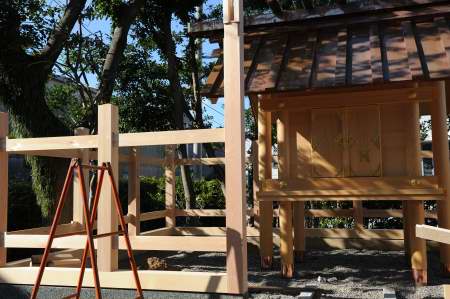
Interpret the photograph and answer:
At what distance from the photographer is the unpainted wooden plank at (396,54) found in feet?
16.7

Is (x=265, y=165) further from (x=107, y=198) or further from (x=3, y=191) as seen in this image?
(x=3, y=191)

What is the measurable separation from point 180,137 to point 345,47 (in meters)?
2.64

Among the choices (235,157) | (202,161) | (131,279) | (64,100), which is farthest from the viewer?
(64,100)

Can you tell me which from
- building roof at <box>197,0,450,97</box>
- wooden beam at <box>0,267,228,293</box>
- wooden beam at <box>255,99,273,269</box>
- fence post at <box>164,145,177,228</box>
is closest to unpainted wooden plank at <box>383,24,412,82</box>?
building roof at <box>197,0,450,97</box>

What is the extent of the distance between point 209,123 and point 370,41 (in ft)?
37.2

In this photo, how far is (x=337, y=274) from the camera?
6.20 m

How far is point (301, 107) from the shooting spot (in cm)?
596

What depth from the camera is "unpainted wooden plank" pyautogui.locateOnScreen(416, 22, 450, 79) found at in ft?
16.4

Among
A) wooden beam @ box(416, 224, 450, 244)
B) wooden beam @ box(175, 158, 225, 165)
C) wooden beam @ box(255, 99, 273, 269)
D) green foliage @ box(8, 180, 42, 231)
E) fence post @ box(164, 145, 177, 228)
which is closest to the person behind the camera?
wooden beam @ box(416, 224, 450, 244)

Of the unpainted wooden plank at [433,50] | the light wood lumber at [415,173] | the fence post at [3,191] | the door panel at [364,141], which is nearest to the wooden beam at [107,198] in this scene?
the fence post at [3,191]

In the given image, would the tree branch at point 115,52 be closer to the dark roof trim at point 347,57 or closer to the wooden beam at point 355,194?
the dark roof trim at point 347,57

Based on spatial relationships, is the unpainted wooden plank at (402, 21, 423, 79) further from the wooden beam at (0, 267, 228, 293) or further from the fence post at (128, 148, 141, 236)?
the fence post at (128, 148, 141, 236)

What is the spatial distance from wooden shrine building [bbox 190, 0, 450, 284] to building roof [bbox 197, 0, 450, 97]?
0.01 m

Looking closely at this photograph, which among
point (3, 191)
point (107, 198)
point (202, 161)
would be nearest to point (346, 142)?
point (107, 198)
